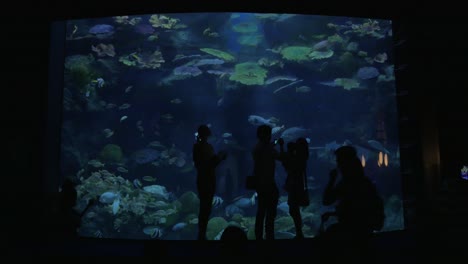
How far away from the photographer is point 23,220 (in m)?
5.57

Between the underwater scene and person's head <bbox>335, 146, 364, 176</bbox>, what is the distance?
8486 millimetres

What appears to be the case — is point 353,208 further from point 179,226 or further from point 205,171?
point 179,226

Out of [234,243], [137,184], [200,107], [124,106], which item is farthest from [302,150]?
[200,107]

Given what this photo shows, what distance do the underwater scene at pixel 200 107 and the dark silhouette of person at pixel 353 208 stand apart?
27.9ft

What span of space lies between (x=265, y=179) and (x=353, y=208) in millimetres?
2020

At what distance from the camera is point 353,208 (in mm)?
2564

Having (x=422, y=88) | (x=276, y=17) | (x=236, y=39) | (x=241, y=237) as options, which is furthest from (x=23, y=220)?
(x=276, y=17)

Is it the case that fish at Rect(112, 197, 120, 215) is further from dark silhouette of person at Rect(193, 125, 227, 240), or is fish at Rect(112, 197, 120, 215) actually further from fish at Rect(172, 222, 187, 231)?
dark silhouette of person at Rect(193, 125, 227, 240)

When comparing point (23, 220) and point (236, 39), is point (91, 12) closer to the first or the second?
point (23, 220)

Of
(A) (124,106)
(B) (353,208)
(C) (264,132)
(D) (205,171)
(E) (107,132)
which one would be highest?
(A) (124,106)

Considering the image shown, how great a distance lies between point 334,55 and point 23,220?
1225 centimetres

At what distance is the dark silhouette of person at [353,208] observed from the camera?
248 cm

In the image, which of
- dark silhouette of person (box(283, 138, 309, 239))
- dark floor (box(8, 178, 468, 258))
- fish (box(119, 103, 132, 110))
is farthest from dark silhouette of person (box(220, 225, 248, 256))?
fish (box(119, 103, 132, 110))

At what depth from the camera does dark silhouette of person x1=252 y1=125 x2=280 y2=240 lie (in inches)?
179
